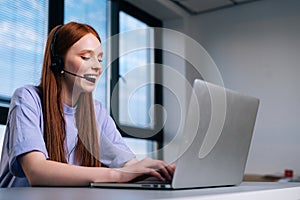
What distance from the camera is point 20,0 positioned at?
87.7 inches

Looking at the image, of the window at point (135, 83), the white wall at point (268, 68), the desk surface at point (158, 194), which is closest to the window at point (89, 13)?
the window at point (135, 83)

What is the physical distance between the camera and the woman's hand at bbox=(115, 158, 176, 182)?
0.77 m

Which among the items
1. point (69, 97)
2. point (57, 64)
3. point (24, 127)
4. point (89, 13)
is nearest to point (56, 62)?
point (57, 64)

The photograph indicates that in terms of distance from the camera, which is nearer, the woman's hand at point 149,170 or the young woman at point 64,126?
the woman's hand at point 149,170

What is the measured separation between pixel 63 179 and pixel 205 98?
1.45ft

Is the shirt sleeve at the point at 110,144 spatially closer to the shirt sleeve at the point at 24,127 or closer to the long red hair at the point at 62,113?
the long red hair at the point at 62,113

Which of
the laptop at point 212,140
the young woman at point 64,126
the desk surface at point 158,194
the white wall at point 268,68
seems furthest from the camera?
the white wall at point 268,68

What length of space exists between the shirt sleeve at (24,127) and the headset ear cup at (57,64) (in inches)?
4.2

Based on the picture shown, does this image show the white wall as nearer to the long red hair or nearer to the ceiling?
the ceiling

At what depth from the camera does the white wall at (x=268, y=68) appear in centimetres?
300

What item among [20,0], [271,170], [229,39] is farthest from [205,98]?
[229,39]

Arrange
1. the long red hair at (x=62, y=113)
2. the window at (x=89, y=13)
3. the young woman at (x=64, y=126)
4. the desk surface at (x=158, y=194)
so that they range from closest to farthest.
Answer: the desk surface at (x=158, y=194) → the young woman at (x=64, y=126) → the long red hair at (x=62, y=113) → the window at (x=89, y=13)

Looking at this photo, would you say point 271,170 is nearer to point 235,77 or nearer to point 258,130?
point 258,130

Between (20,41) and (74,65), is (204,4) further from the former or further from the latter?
(74,65)
